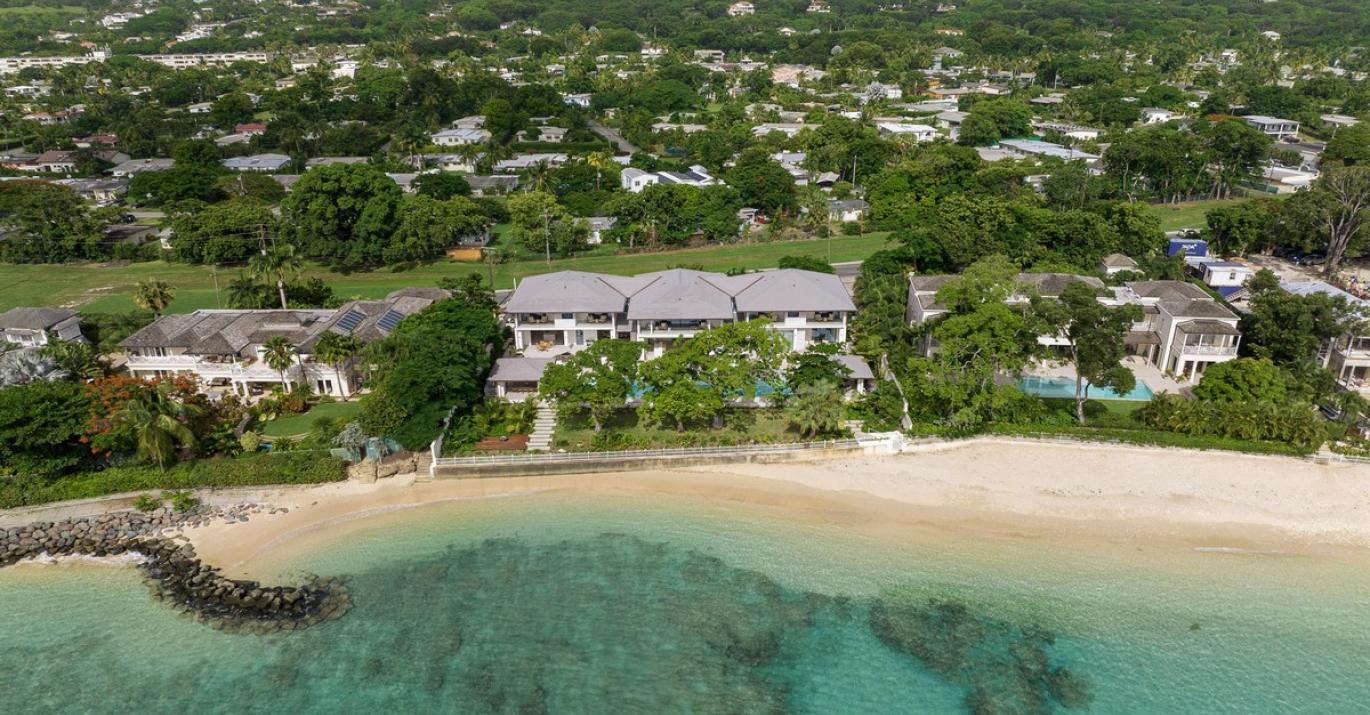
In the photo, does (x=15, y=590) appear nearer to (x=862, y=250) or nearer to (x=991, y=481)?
(x=991, y=481)

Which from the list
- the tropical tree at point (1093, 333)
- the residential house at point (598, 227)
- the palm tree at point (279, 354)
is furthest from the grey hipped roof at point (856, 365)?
the residential house at point (598, 227)

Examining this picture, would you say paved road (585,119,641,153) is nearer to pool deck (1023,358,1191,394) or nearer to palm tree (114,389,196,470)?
pool deck (1023,358,1191,394)

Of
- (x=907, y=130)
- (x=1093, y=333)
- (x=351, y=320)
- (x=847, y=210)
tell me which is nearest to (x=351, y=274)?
(x=351, y=320)

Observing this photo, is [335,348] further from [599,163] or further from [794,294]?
[599,163]

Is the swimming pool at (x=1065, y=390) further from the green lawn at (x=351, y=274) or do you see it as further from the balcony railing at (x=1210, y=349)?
the green lawn at (x=351, y=274)

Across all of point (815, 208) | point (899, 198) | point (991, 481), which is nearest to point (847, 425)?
point (991, 481)

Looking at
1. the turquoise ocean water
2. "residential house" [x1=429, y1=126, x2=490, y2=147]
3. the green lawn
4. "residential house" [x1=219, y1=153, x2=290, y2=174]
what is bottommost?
the turquoise ocean water

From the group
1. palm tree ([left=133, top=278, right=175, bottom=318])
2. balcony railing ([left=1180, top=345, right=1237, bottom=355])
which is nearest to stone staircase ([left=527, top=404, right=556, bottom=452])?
palm tree ([left=133, top=278, right=175, bottom=318])
